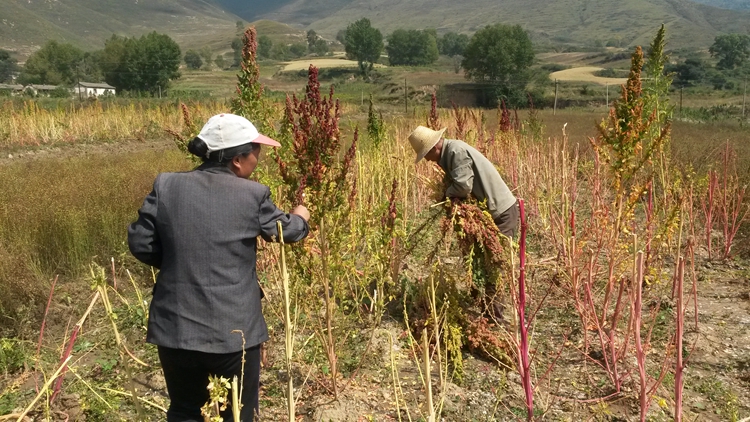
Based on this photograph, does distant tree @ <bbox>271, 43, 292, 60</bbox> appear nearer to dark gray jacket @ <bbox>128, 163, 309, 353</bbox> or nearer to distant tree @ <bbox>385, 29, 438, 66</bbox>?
distant tree @ <bbox>385, 29, 438, 66</bbox>

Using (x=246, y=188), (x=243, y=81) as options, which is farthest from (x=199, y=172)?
(x=243, y=81)

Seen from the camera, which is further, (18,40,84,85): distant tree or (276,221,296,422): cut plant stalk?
(18,40,84,85): distant tree

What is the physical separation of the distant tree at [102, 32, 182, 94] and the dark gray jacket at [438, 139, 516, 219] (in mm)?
54281

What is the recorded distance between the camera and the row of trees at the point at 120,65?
55.7 metres

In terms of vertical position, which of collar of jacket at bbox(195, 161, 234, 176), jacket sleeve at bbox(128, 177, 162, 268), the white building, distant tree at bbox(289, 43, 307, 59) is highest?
distant tree at bbox(289, 43, 307, 59)

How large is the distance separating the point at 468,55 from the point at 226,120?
197ft

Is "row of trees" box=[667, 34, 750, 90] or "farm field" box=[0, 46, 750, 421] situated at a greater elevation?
"row of trees" box=[667, 34, 750, 90]

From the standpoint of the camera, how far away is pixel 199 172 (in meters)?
2.13

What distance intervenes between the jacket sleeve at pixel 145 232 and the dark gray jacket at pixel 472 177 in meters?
2.00

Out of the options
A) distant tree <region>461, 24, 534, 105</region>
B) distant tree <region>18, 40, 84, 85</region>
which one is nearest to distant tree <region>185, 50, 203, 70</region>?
distant tree <region>18, 40, 84, 85</region>

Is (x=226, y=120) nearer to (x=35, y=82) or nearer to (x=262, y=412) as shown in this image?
(x=262, y=412)

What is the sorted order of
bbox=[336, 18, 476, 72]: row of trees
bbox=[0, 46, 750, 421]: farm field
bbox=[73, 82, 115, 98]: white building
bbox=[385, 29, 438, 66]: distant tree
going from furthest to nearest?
bbox=[385, 29, 438, 66]: distant tree
bbox=[336, 18, 476, 72]: row of trees
bbox=[73, 82, 115, 98]: white building
bbox=[0, 46, 750, 421]: farm field

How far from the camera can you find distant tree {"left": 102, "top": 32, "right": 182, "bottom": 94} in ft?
182

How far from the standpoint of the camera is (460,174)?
11.7 ft
